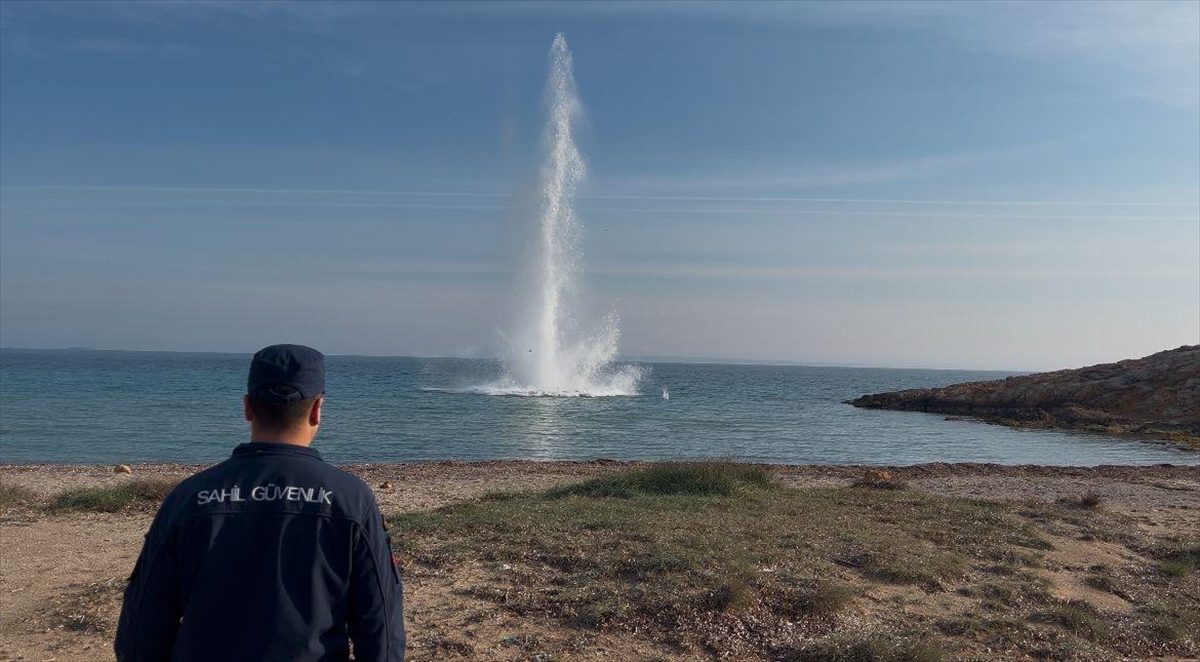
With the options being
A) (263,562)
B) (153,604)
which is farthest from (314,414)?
(153,604)

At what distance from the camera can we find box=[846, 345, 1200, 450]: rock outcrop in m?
46.6

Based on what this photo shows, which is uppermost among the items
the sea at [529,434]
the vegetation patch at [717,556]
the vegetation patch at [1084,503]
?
the vegetation patch at [717,556]

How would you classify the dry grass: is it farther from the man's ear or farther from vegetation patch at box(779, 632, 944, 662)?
the man's ear

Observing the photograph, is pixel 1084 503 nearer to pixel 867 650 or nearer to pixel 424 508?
pixel 867 650

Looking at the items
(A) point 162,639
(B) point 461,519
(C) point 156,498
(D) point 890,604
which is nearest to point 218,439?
(C) point 156,498

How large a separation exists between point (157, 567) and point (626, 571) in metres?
6.65

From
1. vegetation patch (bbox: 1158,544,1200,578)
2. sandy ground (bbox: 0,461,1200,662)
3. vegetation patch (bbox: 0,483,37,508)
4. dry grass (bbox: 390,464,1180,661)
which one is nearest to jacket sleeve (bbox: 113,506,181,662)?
sandy ground (bbox: 0,461,1200,662)

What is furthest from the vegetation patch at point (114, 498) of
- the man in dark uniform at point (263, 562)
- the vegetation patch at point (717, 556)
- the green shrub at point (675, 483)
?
the man in dark uniform at point (263, 562)

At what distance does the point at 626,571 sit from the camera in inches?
359

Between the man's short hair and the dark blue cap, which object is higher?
the dark blue cap

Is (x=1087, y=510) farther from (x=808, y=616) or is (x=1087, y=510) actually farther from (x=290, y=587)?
(x=290, y=587)

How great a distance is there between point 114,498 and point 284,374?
42.3ft

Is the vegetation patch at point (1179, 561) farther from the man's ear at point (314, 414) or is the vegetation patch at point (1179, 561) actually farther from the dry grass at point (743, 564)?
the man's ear at point (314, 414)

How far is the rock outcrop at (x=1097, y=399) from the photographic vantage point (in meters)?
46.6
